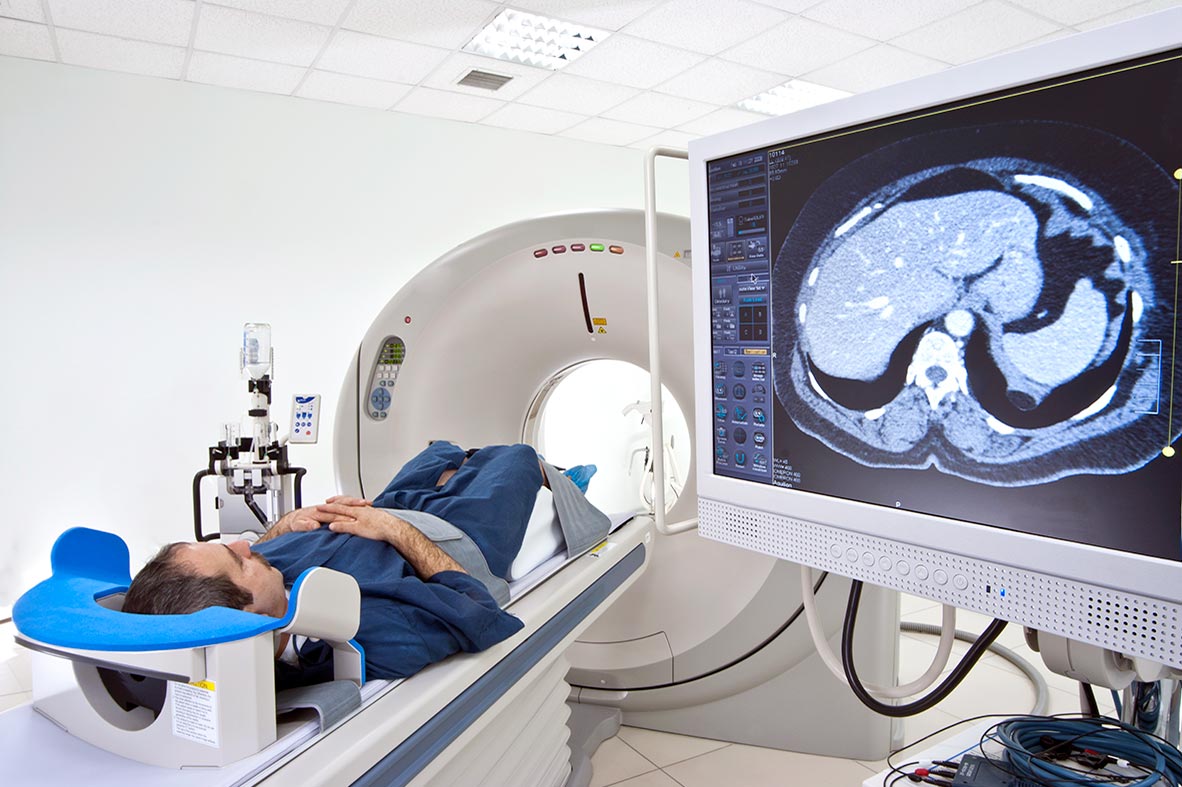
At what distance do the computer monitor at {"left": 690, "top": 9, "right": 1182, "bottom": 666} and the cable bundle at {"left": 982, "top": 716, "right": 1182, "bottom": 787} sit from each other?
5.7 inches

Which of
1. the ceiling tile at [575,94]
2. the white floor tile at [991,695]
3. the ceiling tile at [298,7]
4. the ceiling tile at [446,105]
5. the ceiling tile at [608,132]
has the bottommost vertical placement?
the white floor tile at [991,695]

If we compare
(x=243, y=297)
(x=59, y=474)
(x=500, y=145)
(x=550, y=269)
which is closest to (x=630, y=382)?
(x=500, y=145)

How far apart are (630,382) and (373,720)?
13.3ft

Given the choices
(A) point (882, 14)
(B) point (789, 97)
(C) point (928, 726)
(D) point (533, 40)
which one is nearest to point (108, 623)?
(C) point (928, 726)

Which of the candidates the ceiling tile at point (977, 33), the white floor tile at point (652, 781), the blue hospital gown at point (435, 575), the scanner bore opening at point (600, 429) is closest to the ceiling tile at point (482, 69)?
the scanner bore opening at point (600, 429)

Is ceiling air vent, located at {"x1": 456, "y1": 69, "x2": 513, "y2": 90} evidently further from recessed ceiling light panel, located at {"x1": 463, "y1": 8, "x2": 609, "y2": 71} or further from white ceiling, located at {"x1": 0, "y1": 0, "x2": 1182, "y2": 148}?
recessed ceiling light panel, located at {"x1": 463, "y1": 8, "x2": 609, "y2": 71}

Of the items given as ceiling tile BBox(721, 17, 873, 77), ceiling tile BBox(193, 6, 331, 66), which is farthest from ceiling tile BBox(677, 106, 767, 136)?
ceiling tile BBox(193, 6, 331, 66)

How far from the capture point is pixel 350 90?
4391 millimetres

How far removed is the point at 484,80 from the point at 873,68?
2.03 m

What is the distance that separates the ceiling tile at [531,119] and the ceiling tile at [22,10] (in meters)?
2.24

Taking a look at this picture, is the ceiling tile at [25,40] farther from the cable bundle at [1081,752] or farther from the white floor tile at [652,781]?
the cable bundle at [1081,752]

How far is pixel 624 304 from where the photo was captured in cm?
240

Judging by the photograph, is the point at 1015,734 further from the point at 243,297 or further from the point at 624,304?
the point at 243,297

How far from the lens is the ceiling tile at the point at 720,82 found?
4292mm
